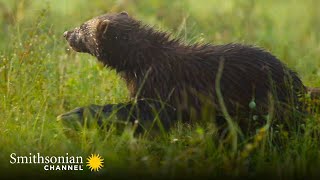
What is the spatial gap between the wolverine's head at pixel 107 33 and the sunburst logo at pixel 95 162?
4.77 ft

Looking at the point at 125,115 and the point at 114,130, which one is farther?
the point at 125,115

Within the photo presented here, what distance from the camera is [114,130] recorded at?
6379 mm

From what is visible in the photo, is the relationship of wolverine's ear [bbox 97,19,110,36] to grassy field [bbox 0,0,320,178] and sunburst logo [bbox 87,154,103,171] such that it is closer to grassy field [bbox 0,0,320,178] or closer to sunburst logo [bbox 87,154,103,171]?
grassy field [bbox 0,0,320,178]

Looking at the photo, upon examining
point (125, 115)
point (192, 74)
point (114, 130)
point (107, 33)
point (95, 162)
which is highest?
point (107, 33)

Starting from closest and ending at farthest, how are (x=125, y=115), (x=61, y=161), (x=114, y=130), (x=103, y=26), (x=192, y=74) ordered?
(x=61, y=161) < (x=114, y=130) < (x=125, y=115) < (x=192, y=74) < (x=103, y=26)

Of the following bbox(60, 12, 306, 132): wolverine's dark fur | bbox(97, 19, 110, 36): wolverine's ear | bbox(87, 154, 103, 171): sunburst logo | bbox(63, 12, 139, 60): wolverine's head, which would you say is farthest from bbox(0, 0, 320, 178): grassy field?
bbox(97, 19, 110, 36): wolverine's ear

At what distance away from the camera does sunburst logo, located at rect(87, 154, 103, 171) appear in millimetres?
5801

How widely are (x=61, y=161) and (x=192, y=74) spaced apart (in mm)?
1497

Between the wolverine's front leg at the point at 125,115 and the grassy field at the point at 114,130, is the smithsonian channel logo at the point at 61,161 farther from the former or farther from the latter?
the wolverine's front leg at the point at 125,115

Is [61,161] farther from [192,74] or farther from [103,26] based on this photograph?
[103,26]

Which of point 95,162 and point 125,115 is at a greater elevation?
point 125,115

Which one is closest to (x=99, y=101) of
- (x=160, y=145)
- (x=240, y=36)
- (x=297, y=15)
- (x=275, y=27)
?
(x=160, y=145)

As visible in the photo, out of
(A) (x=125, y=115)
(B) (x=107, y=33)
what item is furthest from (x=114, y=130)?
(B) (x=107, y=33)

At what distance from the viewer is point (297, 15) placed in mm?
12609
